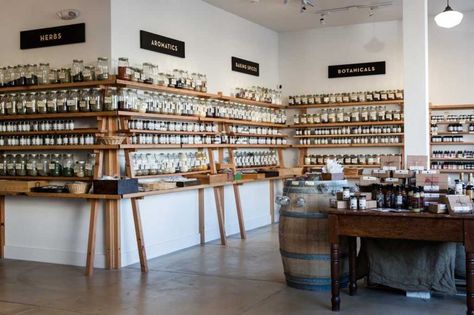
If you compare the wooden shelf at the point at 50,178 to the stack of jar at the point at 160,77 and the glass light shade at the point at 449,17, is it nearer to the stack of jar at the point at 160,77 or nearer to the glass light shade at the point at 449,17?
the stack of jar at the point at 160,77

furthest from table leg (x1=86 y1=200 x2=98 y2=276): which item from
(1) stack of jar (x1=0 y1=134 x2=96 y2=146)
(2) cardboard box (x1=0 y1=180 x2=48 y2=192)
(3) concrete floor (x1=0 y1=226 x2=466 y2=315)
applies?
(2) cardboard box (x1=0 y1=180 x2=48 y2=192)

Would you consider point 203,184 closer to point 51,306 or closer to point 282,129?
point 51,306

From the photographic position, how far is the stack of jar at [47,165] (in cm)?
638

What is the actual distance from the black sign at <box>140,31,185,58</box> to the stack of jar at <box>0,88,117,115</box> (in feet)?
3.21

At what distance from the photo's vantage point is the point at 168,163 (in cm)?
701

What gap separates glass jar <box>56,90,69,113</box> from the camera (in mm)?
6406

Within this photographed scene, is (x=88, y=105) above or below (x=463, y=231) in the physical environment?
above

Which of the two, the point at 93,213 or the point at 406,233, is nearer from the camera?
the point at 406,233

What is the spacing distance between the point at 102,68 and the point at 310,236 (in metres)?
3.11

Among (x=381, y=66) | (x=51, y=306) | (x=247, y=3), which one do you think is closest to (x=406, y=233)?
(x=51, y=306)

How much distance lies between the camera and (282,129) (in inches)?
420

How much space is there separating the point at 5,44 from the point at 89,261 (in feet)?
10.5

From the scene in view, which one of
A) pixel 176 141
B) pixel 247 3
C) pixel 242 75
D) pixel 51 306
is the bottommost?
pixel 51 306

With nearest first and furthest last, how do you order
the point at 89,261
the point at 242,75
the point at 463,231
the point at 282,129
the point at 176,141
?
the point at 463,231, the point at 89,261, the point at 176,141, the point at 242,75, the point at 282,129
